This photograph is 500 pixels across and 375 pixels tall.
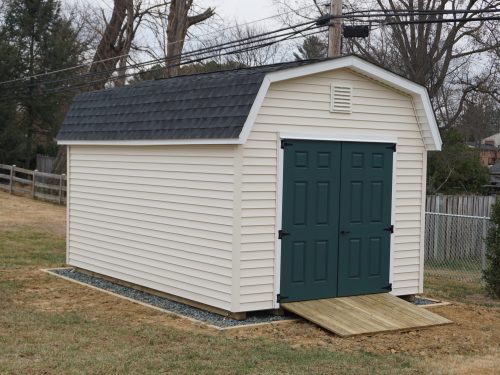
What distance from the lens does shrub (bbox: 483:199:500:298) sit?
454 inches

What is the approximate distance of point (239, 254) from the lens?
915 cm

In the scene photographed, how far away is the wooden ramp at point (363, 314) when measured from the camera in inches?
351

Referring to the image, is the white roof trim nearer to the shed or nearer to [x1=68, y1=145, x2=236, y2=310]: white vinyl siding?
the shed

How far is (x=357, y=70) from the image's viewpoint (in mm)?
10102

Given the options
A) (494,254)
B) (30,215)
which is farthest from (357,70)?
(30,215)

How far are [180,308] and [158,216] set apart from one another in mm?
1448

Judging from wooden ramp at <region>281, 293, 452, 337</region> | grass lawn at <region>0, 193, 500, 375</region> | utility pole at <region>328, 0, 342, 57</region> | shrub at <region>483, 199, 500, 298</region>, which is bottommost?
grass lawn at <region>0, 193, 500, 375</region>

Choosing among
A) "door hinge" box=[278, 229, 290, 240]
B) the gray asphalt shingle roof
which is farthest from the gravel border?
the gray asphalt shingle roof

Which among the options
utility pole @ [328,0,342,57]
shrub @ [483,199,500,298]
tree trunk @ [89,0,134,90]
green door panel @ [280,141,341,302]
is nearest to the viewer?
green door panel @ [280,141,341,302]

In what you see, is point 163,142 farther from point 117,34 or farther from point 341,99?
point 117,34

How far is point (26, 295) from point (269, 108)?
4.62m

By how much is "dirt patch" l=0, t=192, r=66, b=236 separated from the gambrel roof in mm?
8116

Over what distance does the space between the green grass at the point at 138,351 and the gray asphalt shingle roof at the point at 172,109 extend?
2537mm

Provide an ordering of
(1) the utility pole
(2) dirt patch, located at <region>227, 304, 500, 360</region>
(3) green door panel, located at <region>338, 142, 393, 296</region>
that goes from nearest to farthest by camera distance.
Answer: (2) dirt patch, located at <region>227, 304, 500, 360</region>
(3) green door panel, located at <region>338, 142, 393, 296</region>
(1) the utility pole
